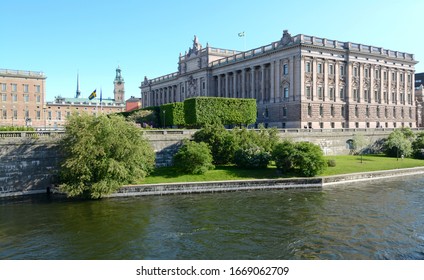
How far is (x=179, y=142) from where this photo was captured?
154 ft

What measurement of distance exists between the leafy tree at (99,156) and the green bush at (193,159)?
525cm

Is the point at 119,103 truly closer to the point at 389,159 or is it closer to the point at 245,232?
the point at 389,159

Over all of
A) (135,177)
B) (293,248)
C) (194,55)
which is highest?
(194,55)

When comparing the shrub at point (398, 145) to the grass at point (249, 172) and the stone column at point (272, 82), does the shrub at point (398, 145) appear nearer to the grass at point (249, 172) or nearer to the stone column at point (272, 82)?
the grass at point (249, 172)

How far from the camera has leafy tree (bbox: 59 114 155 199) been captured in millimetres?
34062

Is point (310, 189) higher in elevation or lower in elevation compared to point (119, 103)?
lower

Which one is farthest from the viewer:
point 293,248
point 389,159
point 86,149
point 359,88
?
point 359,88

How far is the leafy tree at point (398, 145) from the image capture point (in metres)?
59.5

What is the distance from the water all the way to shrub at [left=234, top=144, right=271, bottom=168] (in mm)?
7389

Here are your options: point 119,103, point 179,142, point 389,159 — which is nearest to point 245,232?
point 179,142

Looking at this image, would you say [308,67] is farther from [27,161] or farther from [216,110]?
[27,161]

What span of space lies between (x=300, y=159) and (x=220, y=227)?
19.1 meters

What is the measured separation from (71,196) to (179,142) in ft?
50.4

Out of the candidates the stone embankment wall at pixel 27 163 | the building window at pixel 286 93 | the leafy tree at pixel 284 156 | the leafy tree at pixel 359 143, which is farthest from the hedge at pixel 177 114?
the stone embankment wall at pixel 27 163
